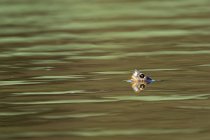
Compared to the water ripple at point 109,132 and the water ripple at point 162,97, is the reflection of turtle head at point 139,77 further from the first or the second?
the water ripple at point 109,132

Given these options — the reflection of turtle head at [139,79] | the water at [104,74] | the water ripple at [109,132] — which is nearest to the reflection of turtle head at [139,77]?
A: the reflection of turtle head at [139,79]

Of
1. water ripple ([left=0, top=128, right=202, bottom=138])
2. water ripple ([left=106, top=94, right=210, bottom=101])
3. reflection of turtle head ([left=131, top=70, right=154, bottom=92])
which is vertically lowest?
water ripple ([left=0, top=128, right=202, bottom=138])

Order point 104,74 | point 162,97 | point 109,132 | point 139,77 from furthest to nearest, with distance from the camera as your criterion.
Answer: point 104,74 → point 139,77 → point 162,97 → point 109,132

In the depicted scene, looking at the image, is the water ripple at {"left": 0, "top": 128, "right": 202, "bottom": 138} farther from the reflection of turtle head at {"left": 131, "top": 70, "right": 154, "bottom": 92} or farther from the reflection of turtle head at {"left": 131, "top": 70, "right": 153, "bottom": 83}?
the reflection of turtle head at {"left": 131, "top": 70, "right": 153, "bottom": 83}

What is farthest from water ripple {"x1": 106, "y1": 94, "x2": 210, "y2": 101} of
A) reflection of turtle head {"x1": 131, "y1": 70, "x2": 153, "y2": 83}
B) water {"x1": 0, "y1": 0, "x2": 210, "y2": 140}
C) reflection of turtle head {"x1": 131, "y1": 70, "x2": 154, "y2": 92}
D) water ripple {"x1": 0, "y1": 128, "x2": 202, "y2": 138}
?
water ripple {"x1": 0, "y1": 128, "x2": 202, "y2": 138}

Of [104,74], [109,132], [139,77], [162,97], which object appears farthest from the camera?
[104,74]

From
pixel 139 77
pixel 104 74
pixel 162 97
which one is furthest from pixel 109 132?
pixel 104 74

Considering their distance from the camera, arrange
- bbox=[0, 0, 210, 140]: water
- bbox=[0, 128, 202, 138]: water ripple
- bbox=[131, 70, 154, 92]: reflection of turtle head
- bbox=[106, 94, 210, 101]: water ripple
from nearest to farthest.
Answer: bbox=[0, 128, 202, 138]: water ripple, bbox=[0, 0, 210, 140]: water, bbox=[106, 94, 210, 101]: water ripple, bbox=[131, 70, 154, 92]: reflection of turtle head

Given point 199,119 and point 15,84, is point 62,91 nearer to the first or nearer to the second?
point 15,84

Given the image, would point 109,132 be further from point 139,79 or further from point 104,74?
point 104,74
